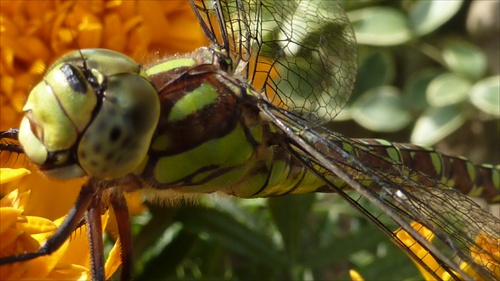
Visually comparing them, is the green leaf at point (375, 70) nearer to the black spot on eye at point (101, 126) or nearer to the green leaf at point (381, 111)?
the green leaf at point (381, 111)

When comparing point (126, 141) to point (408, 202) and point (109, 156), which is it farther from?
point (408, 202)

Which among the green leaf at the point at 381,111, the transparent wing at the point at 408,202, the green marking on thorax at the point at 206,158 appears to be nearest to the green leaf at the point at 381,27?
the green leaf at the point at 381,111

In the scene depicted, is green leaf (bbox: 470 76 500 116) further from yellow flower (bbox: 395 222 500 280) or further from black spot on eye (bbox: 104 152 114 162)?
black spot on eye (bbox: 104 152 114 162)

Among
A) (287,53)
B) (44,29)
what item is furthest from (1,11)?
(287,53)

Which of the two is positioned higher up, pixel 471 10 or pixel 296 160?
pixel 296 160

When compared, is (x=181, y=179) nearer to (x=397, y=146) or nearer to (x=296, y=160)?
(x=296, y=160)

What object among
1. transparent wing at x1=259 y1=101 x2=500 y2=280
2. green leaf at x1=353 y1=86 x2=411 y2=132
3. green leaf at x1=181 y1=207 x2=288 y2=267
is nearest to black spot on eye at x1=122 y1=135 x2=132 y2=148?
transparent wing at x1=259 y1=101 x2=500 y2=280
